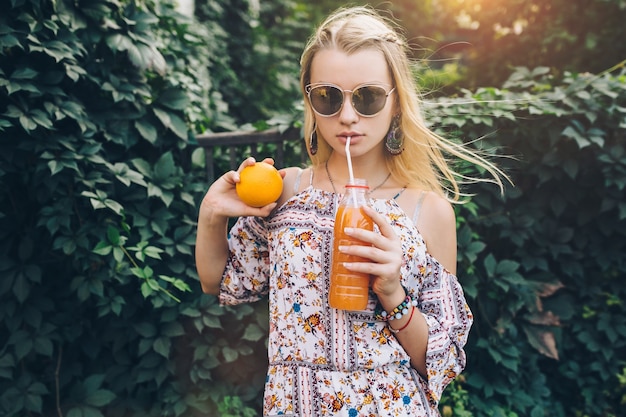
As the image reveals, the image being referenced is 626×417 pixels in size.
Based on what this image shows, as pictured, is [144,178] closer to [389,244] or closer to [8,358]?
[8,358]

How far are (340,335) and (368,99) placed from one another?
0.66 metres

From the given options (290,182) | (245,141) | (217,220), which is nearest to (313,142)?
(290,182)

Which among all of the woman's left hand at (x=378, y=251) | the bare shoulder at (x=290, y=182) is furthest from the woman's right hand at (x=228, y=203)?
the woman's left hand at (x=378, y=251)

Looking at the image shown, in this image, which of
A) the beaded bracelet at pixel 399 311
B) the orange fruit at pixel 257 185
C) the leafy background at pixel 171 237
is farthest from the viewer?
the leafy background at pixel 171 237

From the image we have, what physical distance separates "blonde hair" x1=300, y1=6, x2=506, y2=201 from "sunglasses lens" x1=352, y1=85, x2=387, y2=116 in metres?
0.11

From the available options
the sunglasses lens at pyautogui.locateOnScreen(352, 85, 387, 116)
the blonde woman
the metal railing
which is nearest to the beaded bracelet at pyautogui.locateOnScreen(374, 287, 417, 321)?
the blonde woman

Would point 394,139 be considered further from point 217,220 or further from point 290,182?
point 217,220

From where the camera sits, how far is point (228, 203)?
→ 1.57 metres

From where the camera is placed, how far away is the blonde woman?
4.80ft

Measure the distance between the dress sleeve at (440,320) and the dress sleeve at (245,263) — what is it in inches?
19.9

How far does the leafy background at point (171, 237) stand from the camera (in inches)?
91.7

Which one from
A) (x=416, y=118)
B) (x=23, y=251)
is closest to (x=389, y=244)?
(x=416, y=118)

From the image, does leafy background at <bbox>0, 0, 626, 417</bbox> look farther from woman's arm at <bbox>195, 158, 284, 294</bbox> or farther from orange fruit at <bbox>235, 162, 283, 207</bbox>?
orange fruit at <bbox>235, 162, 283, 207</bbox>

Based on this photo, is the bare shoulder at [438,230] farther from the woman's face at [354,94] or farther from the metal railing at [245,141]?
the metal railing at [245,141]
